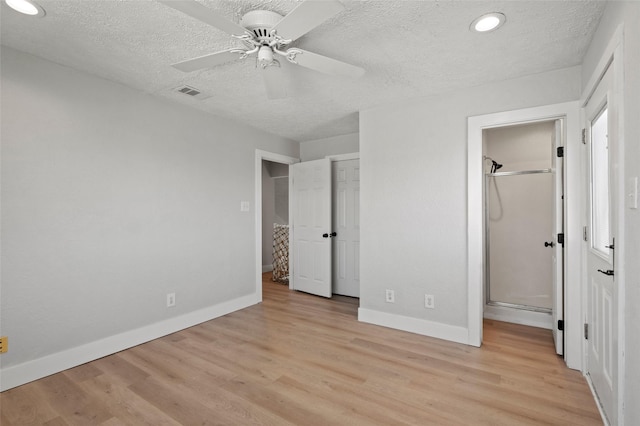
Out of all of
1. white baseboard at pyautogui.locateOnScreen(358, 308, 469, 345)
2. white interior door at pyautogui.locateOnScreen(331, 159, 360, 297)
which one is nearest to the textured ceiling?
white interior door at pyautogui.locateOnScreen(331, 159, 360, 297)

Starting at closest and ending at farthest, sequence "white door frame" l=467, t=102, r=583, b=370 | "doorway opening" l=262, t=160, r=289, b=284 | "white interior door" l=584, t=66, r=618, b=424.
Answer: "white interior door" l=584, t=66, r=618, b=424 < "white door frame" l=467, t=102, r=583, b=370 < "doorway opening" l=262, t=160, r=289, b=284

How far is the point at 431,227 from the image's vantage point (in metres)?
3.09

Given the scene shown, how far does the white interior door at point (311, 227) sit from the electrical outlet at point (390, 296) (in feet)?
4.33

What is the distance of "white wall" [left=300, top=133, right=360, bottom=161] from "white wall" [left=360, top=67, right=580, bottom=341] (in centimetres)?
110

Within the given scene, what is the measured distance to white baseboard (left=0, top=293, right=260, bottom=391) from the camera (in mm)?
2203

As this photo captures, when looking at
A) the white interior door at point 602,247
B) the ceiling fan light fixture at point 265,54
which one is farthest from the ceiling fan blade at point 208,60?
the white interior door at point 602,247

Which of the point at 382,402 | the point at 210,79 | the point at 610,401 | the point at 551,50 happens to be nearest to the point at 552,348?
the point at 610,401

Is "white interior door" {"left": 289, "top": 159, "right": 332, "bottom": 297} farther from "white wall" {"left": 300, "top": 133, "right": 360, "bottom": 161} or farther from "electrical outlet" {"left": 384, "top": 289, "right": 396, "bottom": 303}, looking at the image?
"electrical outlet" {"left": 384, "top": 289, "right": 396, "bottom": 303}

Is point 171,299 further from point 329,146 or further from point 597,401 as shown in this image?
point 597,401

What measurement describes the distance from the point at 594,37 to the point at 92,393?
4.15 meters

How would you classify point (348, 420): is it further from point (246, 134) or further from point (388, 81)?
point (246, 134)

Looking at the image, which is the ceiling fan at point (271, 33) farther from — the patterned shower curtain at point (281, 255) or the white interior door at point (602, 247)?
the patterned shower curtain at point (281, 255)

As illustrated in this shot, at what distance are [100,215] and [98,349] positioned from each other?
1.15 metres

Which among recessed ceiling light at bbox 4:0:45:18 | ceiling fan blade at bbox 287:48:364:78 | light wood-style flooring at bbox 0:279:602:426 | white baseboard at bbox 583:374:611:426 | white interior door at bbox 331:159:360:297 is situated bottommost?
light wood-style flooring at bbox 0:279:602:426
